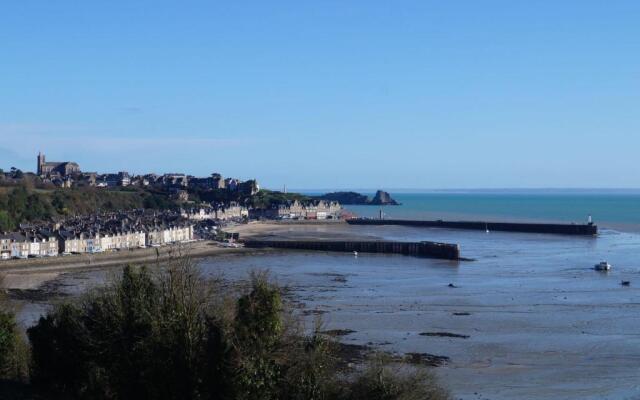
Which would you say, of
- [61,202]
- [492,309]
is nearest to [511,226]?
[61,202]

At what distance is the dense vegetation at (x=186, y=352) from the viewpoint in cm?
1230

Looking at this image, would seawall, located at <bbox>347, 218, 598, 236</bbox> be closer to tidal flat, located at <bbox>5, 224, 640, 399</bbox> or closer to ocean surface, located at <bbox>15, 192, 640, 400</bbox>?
ocean surface, located at <bbox>15, 192, 640, 400</bbox>

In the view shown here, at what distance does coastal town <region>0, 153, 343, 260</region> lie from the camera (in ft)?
188

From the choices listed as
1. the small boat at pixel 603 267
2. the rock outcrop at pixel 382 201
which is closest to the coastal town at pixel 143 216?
the small boat at pixel 603 267

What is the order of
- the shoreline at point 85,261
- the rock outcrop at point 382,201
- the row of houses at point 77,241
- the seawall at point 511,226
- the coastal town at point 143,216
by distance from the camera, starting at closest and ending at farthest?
the shoreline at point 85,261
the row of houses at point 77,241
the coastal town at point 143,216
the seawall at point 511,226
the rock outcrop at point 382,201

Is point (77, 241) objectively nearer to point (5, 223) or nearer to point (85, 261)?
point (85, 261)

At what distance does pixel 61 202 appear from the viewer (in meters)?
93.1

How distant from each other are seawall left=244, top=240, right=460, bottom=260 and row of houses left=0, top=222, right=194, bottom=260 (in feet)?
24.4

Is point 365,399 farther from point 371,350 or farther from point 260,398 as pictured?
point 371,350

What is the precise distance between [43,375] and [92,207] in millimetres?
86176

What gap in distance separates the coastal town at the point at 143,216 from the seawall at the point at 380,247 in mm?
7140

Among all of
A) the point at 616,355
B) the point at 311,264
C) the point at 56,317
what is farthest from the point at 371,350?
the point at 311,264

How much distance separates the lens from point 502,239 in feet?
253

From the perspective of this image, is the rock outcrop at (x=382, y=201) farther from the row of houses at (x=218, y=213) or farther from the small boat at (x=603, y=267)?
the small boat at (x=603, y=267)
